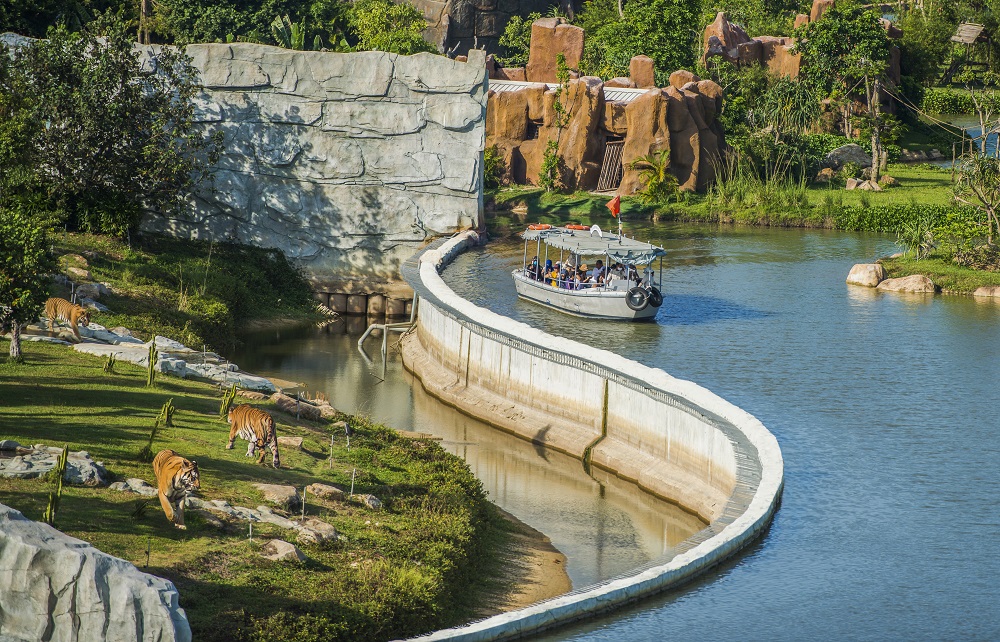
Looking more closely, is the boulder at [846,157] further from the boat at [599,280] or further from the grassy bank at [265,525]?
the grassy bank at [265,525]

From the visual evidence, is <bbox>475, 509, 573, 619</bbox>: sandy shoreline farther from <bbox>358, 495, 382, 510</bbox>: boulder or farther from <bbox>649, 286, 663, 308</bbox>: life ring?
<bbox>649, 286, 663, 308</bbox>: life ring

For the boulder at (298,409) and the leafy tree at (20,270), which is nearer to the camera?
the leafy tree at (20,270)

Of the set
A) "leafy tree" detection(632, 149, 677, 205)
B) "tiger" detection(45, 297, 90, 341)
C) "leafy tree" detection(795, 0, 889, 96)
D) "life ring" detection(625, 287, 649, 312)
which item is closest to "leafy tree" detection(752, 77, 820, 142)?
"leafy tree" detection(795, 0, 889, 96)

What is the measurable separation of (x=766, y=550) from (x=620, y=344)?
15359 millimetres

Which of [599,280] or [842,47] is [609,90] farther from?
[599,280]

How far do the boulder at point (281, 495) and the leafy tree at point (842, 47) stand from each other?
5921 centimetres

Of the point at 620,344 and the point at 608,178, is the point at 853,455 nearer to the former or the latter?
the point at 620,344

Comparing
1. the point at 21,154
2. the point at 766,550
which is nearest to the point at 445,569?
the point at 766,550

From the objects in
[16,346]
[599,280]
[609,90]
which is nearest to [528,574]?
[16,346]

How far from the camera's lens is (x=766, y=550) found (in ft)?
73.0

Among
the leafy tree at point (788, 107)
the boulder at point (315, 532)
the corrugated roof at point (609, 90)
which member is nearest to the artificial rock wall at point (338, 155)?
the corrugated roof at point (609, 90)

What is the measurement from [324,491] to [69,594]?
7644mm

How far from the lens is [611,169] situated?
69438mm

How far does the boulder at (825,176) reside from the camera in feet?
231
